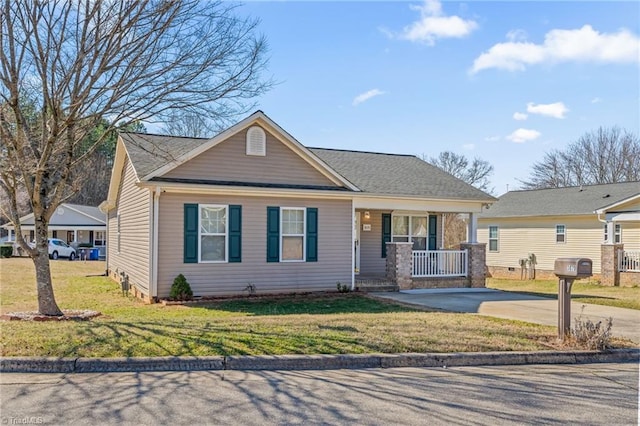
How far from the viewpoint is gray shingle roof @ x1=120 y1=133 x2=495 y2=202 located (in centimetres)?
1448

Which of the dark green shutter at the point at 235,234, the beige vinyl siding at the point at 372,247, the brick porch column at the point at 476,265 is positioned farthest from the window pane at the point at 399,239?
the dark green shutter at the point at 235,234

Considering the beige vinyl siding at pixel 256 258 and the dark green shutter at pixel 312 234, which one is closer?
the beige vinyl siding at pixel 256 258

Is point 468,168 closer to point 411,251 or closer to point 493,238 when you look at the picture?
point 493,238

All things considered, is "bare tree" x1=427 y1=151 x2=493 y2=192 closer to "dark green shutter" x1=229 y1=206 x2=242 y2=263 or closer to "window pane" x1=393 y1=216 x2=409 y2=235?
"window pane" x1=393 y1=216 x2=409 y2=235

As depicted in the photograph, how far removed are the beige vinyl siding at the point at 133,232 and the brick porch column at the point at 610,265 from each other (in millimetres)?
18239

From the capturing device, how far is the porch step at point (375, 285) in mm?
15000

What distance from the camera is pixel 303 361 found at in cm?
640

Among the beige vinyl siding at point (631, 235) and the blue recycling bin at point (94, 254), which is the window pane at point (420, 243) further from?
the blue recycling bin at point (94, 254)

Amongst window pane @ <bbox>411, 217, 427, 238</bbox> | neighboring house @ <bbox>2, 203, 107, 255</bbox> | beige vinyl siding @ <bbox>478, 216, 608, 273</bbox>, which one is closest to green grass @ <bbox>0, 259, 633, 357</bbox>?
window pane @ <bbox>411, 217, 427, 238</bbox>

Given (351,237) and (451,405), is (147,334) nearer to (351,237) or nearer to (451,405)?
(451,405)

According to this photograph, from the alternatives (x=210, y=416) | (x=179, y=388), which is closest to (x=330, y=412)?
(x=210, y=416)

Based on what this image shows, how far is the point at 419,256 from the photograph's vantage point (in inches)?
629

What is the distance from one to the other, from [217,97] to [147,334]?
4930 mm

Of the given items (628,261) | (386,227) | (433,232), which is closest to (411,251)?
(386,227)
